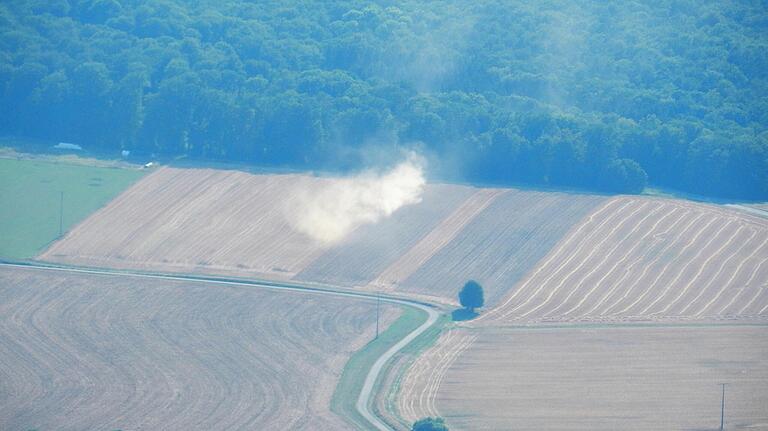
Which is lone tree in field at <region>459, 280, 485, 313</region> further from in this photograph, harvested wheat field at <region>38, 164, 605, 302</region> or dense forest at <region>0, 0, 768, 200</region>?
dense forest at <region>0, 0, 768, 200</region>

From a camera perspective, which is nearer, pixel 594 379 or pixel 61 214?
pixel 594 379

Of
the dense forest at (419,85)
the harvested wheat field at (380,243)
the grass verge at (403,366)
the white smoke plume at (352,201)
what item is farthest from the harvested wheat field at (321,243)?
the dense forest at (419,85)

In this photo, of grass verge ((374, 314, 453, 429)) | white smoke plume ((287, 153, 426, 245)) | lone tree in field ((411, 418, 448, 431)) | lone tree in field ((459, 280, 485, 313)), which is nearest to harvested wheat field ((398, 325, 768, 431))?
grass verge ((374, 314, 453, 429))

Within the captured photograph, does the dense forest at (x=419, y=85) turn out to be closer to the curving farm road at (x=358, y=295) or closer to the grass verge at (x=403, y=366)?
the curving farm road at (x=358, y=295)

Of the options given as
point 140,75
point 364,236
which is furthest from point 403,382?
point 140,75

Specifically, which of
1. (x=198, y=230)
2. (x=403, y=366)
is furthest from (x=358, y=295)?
(x=198, y=230)

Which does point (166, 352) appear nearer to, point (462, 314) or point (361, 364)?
point (361, 364)
